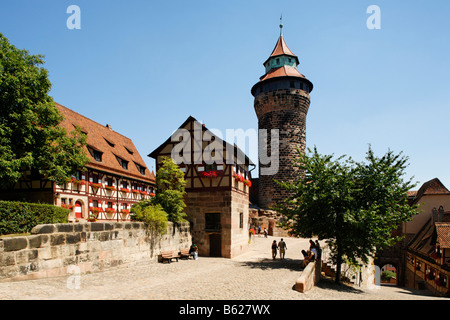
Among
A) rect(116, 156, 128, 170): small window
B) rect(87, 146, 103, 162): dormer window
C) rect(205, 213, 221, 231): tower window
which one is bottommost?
rect(205, 213, 221, 231): tower window

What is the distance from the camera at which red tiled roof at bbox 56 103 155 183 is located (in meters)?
20.3

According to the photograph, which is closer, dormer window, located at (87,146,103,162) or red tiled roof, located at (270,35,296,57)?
dormer window, located at (87,146,103,162)

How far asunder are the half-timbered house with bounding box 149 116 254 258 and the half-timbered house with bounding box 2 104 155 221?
4783 millimetres

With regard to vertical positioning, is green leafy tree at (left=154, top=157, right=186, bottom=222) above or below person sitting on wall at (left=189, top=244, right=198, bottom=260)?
above

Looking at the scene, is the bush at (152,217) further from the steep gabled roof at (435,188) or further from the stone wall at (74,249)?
the steep gabled roof at (435,188)

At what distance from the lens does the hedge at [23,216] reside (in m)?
10.5

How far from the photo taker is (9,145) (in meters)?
12.1

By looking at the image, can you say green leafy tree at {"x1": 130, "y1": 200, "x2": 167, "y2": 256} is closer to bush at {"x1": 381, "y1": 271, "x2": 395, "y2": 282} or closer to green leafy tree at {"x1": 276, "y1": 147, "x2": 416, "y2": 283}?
green leafy tree at {"x1": 276, "y1": 147, "x2": 416, "y2": 283}

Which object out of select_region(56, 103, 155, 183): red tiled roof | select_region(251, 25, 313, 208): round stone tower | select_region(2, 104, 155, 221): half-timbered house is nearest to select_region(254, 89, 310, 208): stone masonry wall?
select_region(251, 25, 313, 208): round stone tower

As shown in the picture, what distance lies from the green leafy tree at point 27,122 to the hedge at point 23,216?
1675 mm

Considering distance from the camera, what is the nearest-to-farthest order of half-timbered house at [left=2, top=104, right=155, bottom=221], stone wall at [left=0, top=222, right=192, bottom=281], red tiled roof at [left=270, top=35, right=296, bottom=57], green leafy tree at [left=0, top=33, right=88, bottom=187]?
stone wall at [left=0, top=222, right=192, bottom=281]
green leafy tree at [left=0, top=33, right=88, bottom=187]
half-timbered house at [left=2, top=104, right=155, bottom=221]
red tiled roof at [left=270, top=35, right=296, bottom=57]

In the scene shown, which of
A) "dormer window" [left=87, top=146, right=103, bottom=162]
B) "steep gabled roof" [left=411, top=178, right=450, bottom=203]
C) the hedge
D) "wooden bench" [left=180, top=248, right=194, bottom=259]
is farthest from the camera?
"steep gabled roof" [left=411, top=178, right=450, bottom=203]

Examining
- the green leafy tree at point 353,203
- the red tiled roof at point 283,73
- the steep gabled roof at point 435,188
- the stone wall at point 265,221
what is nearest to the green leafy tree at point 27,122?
the green leafy tree at point 353,203
